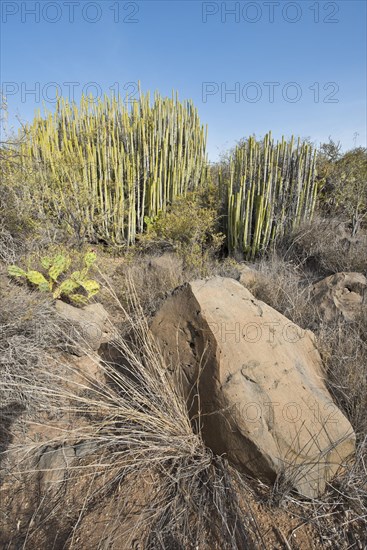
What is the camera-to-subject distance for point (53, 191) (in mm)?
5430

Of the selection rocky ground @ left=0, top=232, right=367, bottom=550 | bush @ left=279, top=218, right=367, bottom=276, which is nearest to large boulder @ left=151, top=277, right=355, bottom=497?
rocky ground @ left=0, top=232, right=367, bottom=550

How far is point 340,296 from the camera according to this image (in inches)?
134

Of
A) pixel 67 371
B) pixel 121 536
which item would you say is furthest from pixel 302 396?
pixel 67 371

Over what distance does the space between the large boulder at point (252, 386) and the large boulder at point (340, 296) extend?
0.85 metres

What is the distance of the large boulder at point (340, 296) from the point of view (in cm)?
319

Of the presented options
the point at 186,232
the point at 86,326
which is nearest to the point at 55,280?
the point at 86,326

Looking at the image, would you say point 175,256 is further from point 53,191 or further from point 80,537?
point 80,537

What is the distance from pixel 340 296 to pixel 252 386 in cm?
192

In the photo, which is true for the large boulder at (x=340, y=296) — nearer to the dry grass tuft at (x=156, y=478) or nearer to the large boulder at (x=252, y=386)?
the large boulder at (x=252, y=386)

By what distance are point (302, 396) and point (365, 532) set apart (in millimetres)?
676

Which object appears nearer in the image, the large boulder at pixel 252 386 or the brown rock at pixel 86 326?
the large boulder at pixel 252 386

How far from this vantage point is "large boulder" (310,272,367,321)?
3186 millimetres

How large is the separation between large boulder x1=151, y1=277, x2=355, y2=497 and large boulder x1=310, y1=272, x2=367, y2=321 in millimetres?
845

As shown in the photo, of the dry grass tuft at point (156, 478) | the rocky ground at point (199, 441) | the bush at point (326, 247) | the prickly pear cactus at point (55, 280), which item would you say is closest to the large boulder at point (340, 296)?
the rocky ground at point (199, 441)
